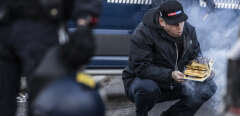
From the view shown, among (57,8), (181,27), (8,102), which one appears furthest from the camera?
(181,27)

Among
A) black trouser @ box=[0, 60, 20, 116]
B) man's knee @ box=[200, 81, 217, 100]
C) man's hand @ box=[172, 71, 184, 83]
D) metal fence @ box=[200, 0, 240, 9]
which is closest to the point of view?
black trouser @ box=[0, 60, 20, 116]

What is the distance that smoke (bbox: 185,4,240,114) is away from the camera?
5672 millimetres

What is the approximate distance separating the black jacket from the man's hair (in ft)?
4.63

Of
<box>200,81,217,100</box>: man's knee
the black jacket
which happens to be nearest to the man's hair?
the black jacket

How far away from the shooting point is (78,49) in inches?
119

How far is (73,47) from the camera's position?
3016 millimetres

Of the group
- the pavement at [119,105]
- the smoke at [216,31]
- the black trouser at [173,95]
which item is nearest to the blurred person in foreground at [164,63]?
the black trouser at [173,95]

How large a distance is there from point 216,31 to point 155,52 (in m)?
1.38

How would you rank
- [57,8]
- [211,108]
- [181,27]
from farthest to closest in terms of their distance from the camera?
[211,108] → [181,27] → [57,8]

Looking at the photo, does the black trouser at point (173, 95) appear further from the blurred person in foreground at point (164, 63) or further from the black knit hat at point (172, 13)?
the black knit hat at point (172, 13)

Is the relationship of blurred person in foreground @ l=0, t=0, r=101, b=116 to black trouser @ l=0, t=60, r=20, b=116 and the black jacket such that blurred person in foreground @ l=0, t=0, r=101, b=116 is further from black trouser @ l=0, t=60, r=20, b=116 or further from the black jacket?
the black jacket

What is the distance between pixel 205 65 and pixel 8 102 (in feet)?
5.83

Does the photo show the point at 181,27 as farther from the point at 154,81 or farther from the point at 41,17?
the point at 41,17

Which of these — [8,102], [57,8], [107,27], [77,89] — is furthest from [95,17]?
[107,27]
